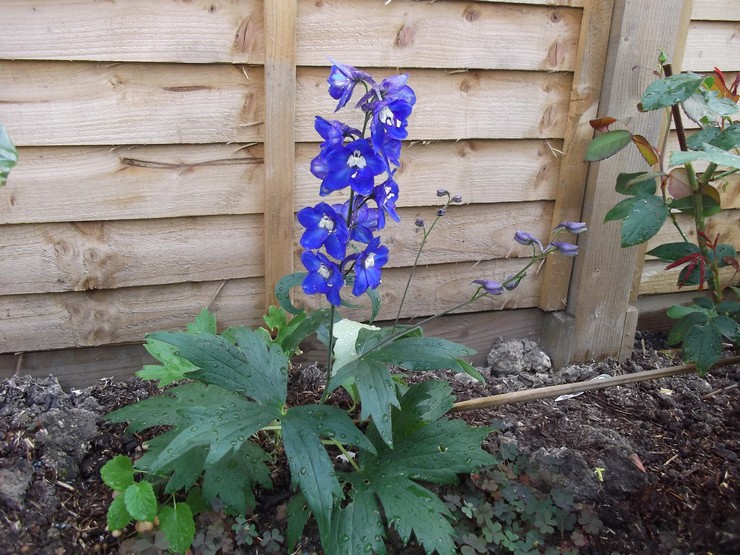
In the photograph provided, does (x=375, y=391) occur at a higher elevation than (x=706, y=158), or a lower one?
lower

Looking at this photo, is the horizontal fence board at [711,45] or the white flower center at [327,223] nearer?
the white flower center at [327,223]

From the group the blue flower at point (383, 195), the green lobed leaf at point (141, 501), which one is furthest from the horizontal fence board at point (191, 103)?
the green lobed leaf at point (141, 501)

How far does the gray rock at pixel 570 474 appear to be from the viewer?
79.8 inches

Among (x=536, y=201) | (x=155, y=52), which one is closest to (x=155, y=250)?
(x=155, y=52)

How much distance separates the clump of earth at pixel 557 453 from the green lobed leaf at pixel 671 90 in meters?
1.14

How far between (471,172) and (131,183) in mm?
1265

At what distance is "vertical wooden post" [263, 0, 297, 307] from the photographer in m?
2.16

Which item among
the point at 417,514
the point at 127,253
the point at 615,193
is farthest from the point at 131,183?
the point at 615,193

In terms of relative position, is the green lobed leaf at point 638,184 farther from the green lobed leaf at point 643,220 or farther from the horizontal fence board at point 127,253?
the horizontal fence board at point 127,253

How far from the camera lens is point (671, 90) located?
1983 mm

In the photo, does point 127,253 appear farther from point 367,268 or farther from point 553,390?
point 553,390

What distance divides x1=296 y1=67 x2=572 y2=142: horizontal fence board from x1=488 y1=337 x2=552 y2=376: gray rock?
0.90 metres

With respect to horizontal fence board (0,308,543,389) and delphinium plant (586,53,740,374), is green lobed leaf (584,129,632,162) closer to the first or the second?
delphinium plant (586,53,740,374)

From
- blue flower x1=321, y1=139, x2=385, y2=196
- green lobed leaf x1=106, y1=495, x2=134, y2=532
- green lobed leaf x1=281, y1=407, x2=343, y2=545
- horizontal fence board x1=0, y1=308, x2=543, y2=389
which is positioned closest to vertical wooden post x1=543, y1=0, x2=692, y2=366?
horizontal fence board x1=0, y1=308, x2=543, y2=389
